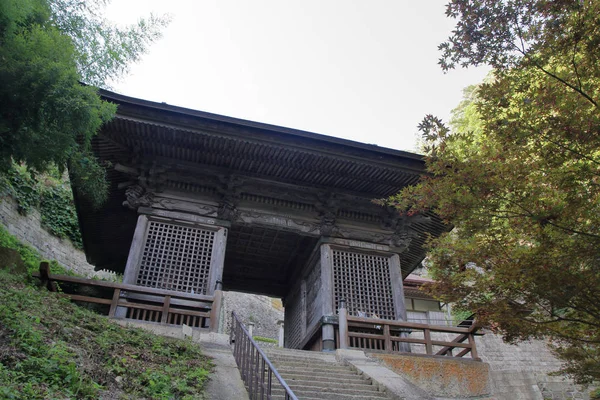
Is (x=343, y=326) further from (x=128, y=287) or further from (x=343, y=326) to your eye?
(x=128, y=287)

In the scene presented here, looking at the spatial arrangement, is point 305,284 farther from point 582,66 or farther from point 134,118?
point 582,66

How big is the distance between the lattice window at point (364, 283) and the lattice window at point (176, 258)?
3.14 m

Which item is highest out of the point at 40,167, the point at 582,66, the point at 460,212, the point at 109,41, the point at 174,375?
the point at 109,41

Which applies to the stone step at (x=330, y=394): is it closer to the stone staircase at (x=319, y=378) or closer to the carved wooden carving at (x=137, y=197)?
the stone staircase at (x=319, y=378)

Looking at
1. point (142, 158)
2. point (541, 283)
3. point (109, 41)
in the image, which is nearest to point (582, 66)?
point (541, 283)

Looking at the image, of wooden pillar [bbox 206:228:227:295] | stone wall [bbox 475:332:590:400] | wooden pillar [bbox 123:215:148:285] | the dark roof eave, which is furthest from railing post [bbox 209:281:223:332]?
stone wall [bbox 475:332:590:400]

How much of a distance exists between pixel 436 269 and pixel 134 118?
259 inches

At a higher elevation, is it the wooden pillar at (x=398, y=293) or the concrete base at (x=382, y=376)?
the wooden pillar at (x=398, y=293)

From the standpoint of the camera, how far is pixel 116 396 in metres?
4.61

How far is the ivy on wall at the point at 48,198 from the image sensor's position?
1652 cm

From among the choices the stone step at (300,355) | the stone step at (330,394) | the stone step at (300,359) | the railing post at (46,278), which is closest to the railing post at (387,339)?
the stone step at (300,355)

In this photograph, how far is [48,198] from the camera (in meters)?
18.3

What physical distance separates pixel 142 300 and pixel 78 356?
4.13m

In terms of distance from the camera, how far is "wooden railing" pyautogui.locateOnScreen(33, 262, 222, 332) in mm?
8172
